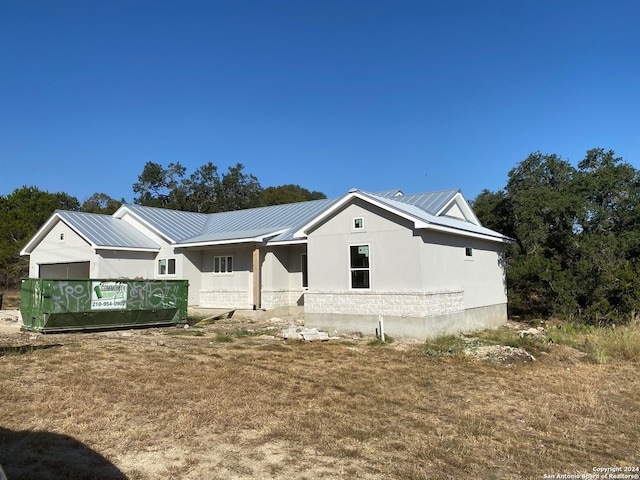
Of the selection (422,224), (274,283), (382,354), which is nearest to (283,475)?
(382,354)

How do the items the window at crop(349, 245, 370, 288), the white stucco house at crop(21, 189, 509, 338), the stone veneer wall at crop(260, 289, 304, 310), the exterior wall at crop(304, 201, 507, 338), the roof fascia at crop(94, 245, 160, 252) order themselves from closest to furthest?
the exterior wall at crop(304, 201, 507, 338) → the white stucco house at crop(21, 189, 509, 338) → the window at crop(349, 245, 370, 288) → the stone veneer wall at crop(260, 289, 304, 310) → the roof fascia at crop(94, 245, 160, 252)

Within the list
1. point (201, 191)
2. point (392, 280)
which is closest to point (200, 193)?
point (201, 191)

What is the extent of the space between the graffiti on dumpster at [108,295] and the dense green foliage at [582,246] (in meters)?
14.4

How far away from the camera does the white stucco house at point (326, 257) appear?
14531mm

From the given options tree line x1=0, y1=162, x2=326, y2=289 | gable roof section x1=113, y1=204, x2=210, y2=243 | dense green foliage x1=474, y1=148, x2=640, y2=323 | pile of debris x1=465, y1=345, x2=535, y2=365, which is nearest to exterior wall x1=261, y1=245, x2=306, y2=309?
gable roof section x1=113, y1=204, x2=210, y2=243

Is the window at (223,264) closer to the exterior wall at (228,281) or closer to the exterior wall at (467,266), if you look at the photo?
the exterior wall at (228,281)

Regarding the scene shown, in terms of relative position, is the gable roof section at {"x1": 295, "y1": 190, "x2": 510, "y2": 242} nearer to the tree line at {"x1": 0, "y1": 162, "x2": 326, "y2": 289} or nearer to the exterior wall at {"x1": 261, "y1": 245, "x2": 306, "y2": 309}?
the exterior wall at {"x1": 261, "y1": 245, "x2": 306, "y2": 309}

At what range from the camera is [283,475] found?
182 inches

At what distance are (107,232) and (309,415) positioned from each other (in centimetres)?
2005

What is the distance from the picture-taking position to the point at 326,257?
1605cm

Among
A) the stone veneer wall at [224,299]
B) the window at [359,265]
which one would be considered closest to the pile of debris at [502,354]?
the window at [359,265]

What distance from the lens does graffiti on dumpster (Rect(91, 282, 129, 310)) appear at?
1539cm

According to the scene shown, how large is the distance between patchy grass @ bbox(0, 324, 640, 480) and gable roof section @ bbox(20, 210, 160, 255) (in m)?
11.4

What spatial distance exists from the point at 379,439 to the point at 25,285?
14072 millimetres
